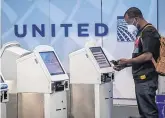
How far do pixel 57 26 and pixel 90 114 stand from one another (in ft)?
9.73

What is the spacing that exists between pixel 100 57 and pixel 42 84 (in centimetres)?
105

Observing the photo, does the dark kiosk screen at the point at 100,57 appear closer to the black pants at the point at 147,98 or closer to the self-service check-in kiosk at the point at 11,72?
the black pants at the point at 147,98

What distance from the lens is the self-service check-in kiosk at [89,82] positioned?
17.9ft

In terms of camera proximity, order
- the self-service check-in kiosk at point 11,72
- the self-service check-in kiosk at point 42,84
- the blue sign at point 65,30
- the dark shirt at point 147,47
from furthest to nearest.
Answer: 1. the blue sign at point 65,30
2. the self-service check-in kiosk at point 11,72
3. the dark shirt at point 147,47
4. the self-service check-in kiosk at point 42,84

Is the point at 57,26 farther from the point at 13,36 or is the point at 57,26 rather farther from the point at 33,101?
the point at 33,101

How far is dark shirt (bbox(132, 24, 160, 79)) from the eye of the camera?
199 inches

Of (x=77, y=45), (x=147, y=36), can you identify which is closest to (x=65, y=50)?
(x=77, y=45)

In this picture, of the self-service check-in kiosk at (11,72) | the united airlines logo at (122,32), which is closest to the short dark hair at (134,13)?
the self-service check-in kiosk at (11,72)

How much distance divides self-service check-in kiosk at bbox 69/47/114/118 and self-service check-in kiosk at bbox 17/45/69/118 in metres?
0.36

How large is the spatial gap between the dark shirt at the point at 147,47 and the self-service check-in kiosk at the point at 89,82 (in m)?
0.52

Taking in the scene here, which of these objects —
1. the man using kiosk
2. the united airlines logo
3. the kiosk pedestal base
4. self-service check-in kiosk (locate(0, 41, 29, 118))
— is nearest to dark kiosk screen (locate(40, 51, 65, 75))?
self-service check-in kiosk (locate(0, 41, 29, 118))

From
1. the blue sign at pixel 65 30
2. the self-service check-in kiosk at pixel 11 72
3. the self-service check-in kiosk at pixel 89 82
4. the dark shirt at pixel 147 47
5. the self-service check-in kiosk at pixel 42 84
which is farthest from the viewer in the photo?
the blue sign at pixel 65 30

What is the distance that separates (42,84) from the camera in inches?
195

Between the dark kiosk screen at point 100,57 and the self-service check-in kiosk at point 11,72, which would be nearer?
the self-service check-in kiosk at point 11,72
